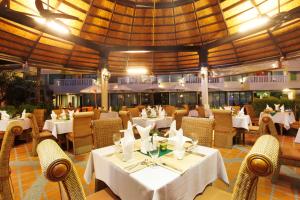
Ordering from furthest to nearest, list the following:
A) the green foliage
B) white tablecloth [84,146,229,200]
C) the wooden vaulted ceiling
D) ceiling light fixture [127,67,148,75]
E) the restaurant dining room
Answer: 1. ceiling light fixture [127,67,148,75]
2. the green foliage
3. the wooden vaulted ceiling
4. the restaurant dining room
5. white tablecloth [84,146,229,200]

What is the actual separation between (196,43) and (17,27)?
6.51 metres

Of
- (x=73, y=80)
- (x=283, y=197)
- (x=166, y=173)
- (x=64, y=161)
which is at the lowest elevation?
(x=283, y=197)

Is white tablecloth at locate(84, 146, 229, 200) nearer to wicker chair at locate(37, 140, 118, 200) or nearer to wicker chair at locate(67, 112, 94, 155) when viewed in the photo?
wicker chair at locate(37, 140, 118, 200)

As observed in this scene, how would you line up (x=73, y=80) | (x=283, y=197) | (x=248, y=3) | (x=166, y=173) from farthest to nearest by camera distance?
1. (x=73, y=80)
2. (x=248, y=3)
3. (x=283, y=197)
4. (x=166, y=173)

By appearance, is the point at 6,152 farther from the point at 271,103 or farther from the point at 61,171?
the point at 271,103

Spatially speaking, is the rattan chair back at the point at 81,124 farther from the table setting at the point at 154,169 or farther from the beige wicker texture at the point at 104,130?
the table setting at the point at 154,169

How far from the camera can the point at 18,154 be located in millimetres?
4562

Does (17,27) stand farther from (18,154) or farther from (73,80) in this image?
(73,80)

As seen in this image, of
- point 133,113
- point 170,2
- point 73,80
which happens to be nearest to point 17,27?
point 133,113

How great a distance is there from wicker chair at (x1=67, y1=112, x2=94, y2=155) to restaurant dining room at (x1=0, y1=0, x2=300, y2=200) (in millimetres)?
26

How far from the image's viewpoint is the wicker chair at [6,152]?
1.87 m

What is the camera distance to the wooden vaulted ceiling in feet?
19.6

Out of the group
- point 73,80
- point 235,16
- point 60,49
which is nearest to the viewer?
point 235,16

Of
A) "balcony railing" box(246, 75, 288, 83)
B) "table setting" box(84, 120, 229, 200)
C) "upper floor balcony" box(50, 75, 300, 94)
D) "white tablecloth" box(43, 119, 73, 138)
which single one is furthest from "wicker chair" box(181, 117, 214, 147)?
"balcony railing" box(246, 75, 288, 83)
